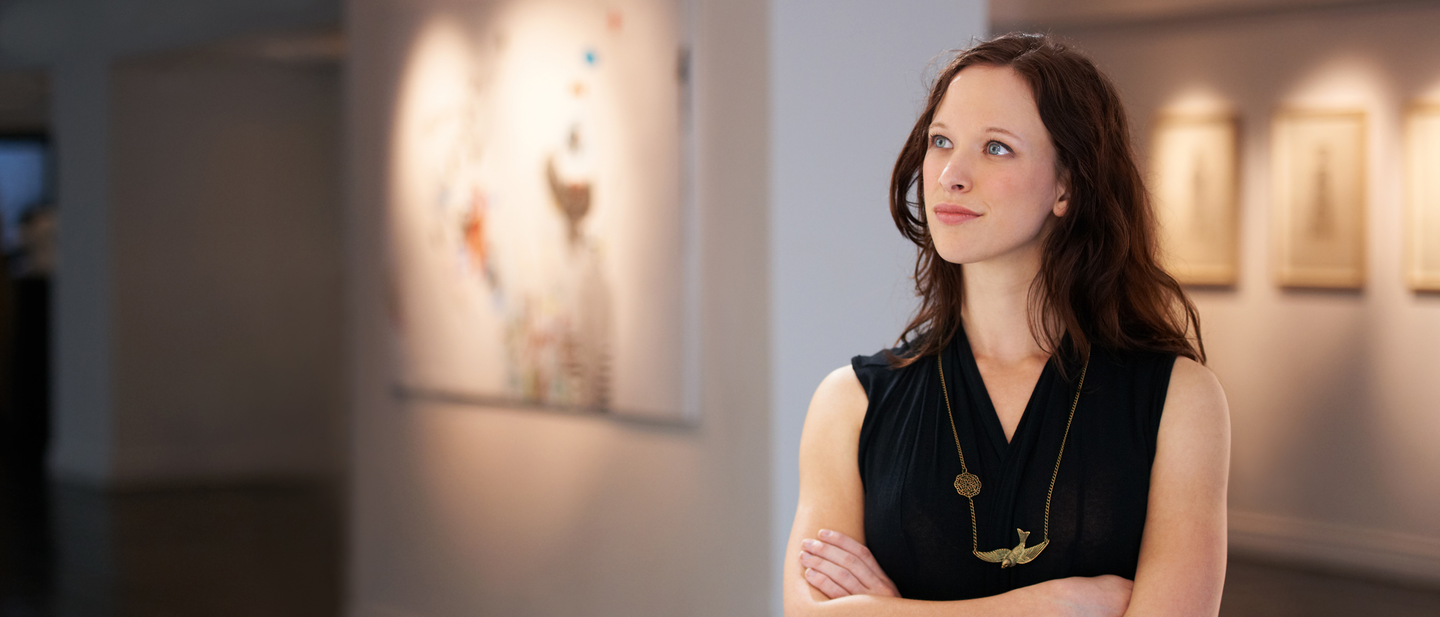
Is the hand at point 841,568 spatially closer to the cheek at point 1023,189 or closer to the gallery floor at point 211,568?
the cheek at point 1023,189

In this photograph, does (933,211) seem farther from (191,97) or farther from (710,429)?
(191,97)

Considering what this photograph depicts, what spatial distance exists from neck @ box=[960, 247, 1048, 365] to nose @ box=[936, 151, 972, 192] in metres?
0.13

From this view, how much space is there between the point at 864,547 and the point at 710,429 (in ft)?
6.47

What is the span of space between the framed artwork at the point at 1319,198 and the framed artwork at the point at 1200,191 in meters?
0.24

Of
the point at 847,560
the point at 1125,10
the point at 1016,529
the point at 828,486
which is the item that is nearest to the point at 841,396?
the point at 828,486

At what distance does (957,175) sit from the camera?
165 centimetres

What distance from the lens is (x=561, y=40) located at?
4250mm

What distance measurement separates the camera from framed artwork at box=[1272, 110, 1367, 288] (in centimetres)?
657

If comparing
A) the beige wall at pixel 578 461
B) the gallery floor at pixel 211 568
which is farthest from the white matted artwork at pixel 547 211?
the gallery floor at pixel 211 568

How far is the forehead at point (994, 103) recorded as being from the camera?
1.65 metres

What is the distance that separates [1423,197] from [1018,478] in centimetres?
566

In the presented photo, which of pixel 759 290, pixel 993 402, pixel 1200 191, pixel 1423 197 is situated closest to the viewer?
pixel 993 402

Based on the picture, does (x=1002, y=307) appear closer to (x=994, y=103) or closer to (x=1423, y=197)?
(x=994, y=103)

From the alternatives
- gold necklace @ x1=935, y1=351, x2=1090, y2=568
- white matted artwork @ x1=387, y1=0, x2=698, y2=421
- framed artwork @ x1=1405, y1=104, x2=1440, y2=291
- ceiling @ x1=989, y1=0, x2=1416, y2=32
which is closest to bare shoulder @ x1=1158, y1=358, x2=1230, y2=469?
gold necklace @ x1=935, y1=351, x2=1090, y2=568
